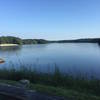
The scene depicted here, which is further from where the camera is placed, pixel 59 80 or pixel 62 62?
pixel 62 62

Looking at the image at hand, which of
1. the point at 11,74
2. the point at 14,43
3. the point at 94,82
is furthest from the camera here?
the point at 14,43

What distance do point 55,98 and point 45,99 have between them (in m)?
0.20

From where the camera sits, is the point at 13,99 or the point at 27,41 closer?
the point at 13,99

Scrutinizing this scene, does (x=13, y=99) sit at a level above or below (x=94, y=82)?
above

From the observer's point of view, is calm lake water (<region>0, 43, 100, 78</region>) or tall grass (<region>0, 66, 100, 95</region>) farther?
calm lake water (<region>0, 43, 100, 78</region>)

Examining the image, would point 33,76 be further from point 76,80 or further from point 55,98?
point 55,98

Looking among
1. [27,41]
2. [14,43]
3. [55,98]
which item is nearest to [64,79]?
[55,98]

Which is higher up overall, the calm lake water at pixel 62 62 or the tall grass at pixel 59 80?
the tall grass at pixel 59 80

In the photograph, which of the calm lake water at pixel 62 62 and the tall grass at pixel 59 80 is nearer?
the tall grass at pixel 59 80

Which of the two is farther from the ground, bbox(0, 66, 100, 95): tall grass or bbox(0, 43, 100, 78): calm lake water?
bbox(0, 66, 100, 95): tall grass

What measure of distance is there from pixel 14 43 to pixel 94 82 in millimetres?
89096

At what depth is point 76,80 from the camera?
527cm

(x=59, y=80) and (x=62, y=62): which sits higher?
(x=59, y=80)

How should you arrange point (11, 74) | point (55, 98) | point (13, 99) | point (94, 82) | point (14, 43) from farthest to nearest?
point (14, 43) → point (11, 74) → point (94, 82) → point (55, 98) → point (13, 99)
